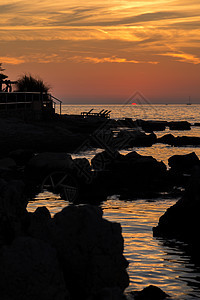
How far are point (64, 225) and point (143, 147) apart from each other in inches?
1403

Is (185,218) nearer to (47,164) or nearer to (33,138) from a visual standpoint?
(47,164)

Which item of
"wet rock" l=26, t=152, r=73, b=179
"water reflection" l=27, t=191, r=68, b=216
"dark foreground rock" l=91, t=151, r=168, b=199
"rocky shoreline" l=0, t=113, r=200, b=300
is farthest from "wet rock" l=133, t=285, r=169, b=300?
"wet rock" l=26, t=152, r=73, b=179

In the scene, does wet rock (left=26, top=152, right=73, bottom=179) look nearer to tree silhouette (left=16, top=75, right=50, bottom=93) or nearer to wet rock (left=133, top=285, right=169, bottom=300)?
wet rock (left=133, top=285, right=169, bottom=300)

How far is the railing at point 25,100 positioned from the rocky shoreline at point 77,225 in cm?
1417

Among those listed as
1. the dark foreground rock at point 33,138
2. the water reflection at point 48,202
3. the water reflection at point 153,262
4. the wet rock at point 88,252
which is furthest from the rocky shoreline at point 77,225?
the dark foreground rock at point 33,138

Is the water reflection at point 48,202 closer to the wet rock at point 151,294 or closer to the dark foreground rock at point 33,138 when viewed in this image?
the wet rock at point 151,294

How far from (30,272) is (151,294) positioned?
2.10 m

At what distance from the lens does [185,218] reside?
11.9m

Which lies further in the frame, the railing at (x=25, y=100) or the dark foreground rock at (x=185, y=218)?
the railing at (x=25, y=100)

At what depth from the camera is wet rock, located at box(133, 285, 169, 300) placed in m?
7.83

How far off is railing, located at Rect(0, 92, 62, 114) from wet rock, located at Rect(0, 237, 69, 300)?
30138 millimetres

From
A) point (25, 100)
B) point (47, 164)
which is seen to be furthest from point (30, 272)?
point (25, 100)

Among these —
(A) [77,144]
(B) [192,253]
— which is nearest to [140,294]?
(B) [192,253]

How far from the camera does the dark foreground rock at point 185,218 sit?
11836mm
